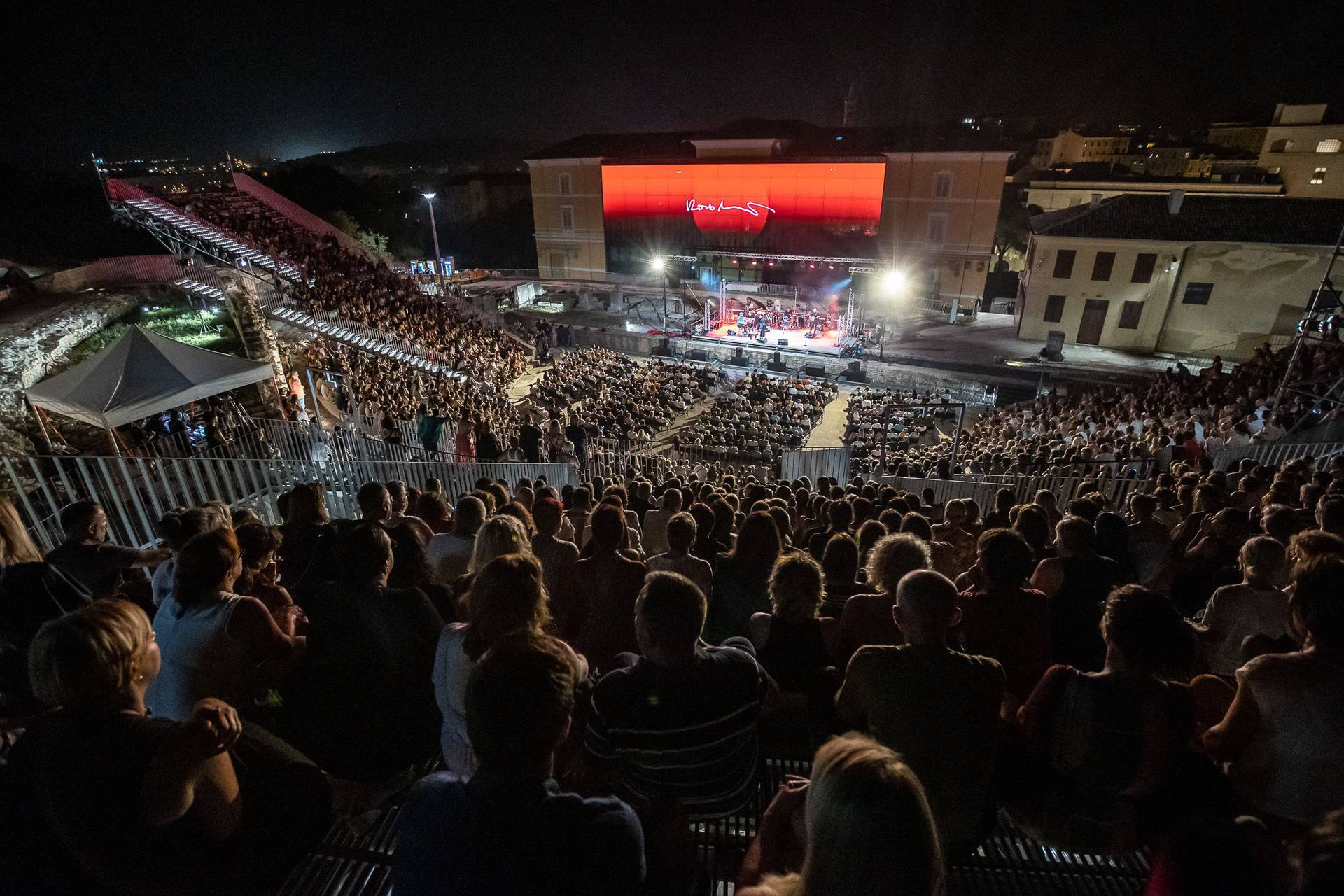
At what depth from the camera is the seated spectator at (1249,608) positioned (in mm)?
2928

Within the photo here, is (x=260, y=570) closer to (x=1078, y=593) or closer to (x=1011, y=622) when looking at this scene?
(x=1011, y=622)

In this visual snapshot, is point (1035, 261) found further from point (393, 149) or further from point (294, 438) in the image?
point (393, 149)

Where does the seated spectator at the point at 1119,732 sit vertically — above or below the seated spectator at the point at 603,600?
above

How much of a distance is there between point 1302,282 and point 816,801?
27.3m

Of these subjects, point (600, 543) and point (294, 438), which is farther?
point (294, 438)

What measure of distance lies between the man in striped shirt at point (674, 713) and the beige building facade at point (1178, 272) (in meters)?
26.1

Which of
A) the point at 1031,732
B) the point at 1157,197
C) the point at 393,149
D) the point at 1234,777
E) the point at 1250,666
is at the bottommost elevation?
the point at 1234,777

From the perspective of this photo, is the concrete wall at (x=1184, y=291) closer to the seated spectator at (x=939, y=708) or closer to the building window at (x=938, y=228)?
the building window at (x=938, y=228)

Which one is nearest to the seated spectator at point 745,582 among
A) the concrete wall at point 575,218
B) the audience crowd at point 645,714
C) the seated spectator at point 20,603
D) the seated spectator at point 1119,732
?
the audience crowd at point 645,714

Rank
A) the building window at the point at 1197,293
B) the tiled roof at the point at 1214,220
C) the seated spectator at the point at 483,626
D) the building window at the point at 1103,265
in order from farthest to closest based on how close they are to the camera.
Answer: the building window at the point at 1103,265 < the building window at the point at 1197,293 < the tiled roof at the point at 1214,220 < the seated spectator at the point at 483,626

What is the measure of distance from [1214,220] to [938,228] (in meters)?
10.3

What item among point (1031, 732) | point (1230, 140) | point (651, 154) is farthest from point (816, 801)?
point (1230, 140)

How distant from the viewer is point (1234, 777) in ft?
6.41

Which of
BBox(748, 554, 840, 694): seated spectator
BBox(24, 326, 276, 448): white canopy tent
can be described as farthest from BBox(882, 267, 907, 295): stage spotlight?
BBox(748, 554, 840, 694): seated spectator
